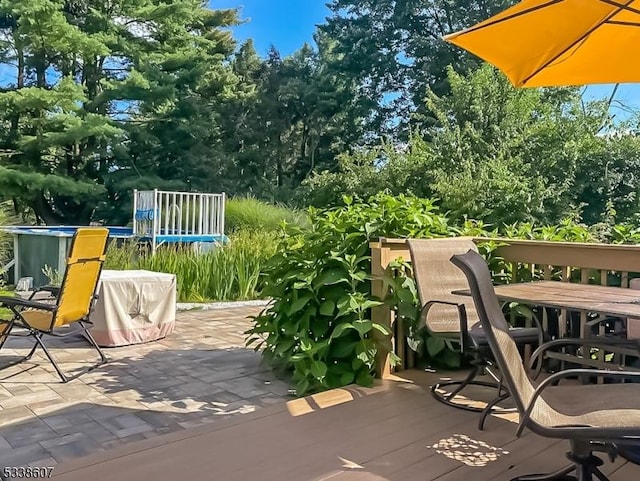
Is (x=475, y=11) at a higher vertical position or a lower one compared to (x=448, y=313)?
higher

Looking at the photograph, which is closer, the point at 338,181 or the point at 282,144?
the point at 338,181

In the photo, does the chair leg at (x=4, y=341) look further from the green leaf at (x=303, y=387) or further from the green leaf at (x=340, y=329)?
the green leaf at (x=340, y=329)

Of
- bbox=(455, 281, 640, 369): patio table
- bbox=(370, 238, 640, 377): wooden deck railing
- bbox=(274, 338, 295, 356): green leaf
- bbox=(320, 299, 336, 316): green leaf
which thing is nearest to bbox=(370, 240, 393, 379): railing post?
bbox=(370, 238, 640, 377): wooden deck railing

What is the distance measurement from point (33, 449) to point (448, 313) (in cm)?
224

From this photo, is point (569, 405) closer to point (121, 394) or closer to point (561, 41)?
point (561, 41)

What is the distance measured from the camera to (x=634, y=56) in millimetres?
2908

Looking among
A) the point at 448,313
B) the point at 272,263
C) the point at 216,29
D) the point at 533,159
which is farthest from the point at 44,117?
the point at 448,313

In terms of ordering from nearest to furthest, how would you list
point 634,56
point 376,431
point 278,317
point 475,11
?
point 376,431 < point 634,56 < point 278,317 < point 475,11

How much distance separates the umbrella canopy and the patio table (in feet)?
3.76

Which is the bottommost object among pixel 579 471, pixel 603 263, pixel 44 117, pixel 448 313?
pixel 579 471

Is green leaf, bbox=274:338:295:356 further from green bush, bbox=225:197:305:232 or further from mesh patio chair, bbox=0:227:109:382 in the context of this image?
green bush, bbox=225:197:305:232

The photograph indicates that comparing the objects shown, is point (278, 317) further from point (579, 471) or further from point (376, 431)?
point (579, 471)

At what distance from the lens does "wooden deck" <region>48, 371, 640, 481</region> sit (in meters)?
2.04

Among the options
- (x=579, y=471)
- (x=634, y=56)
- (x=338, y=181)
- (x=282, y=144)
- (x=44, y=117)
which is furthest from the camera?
(x=282, y=144)
